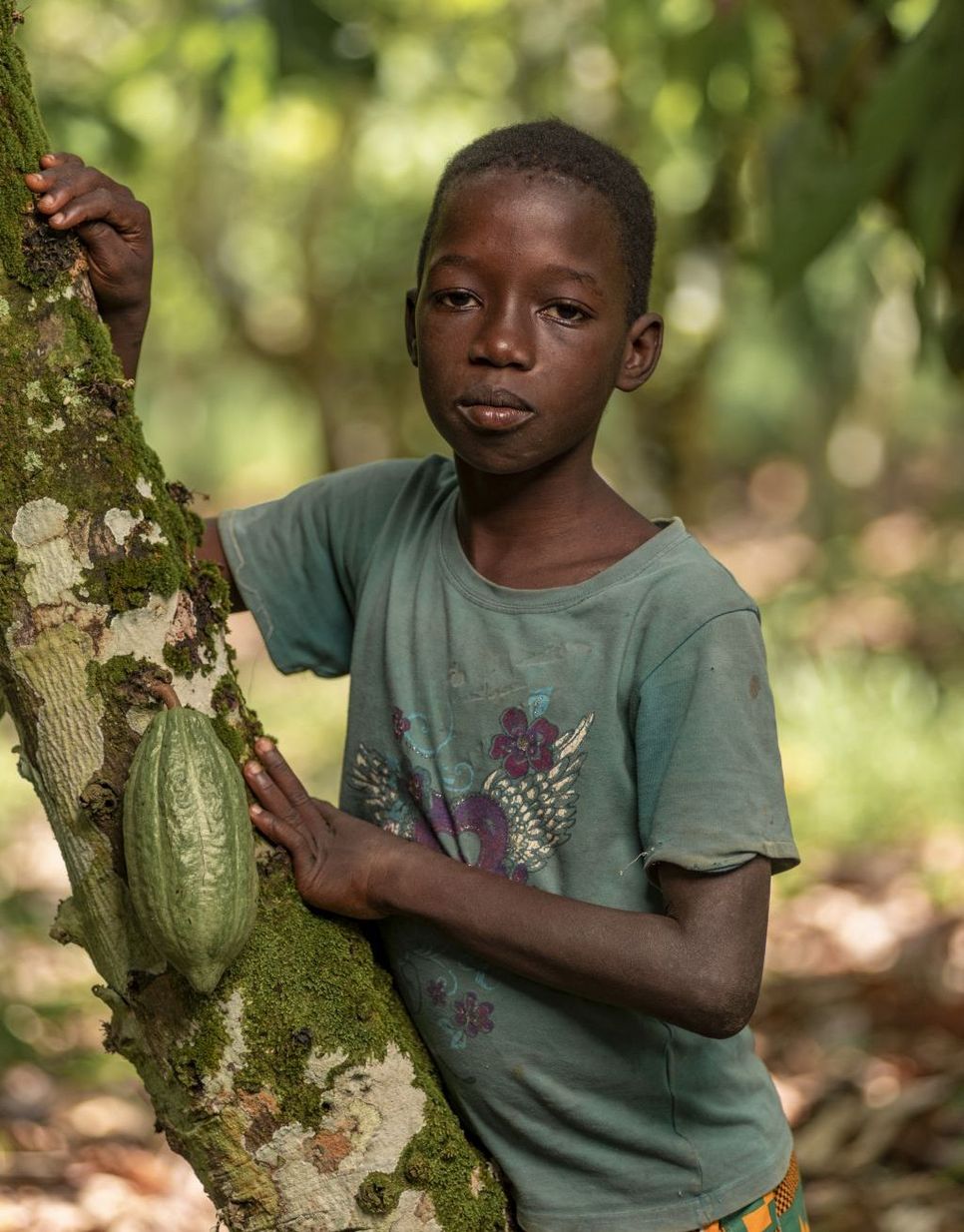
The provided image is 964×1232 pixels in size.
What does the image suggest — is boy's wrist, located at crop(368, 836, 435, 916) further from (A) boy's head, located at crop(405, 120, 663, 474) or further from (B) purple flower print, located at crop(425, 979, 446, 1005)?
(A) boy's head, located at crop(405, 120, 663, 474)

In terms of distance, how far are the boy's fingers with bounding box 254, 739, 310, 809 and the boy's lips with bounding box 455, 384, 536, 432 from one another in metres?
0.43

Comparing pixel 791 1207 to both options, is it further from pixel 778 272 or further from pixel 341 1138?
pixel 778 272

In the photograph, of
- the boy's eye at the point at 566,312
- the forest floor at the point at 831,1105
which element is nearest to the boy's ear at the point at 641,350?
the boy's eye at the point at 566,312

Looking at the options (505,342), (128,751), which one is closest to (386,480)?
(505,342)

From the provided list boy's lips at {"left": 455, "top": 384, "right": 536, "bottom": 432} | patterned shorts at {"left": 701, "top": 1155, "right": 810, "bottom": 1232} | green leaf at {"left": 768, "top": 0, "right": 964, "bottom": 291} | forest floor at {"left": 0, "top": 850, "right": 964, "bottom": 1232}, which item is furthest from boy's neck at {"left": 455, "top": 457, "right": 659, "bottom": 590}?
forest floor at {"left": 0, "top": 850, "right": 964, "bottom": 1232}

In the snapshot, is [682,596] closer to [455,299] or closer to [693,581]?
[693,581]

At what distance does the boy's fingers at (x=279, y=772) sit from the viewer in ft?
5.22

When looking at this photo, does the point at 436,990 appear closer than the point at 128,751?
No

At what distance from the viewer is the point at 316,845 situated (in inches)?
63.6

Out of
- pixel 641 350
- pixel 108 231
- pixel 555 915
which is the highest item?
pixel 108 231

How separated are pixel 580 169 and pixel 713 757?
687 millimetres

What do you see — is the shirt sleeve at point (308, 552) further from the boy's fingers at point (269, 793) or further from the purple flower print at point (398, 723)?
the boy's fingers at point (269, 793)

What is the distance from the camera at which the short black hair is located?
5.43ft

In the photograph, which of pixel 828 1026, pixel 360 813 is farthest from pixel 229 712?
pixel 828 1026
